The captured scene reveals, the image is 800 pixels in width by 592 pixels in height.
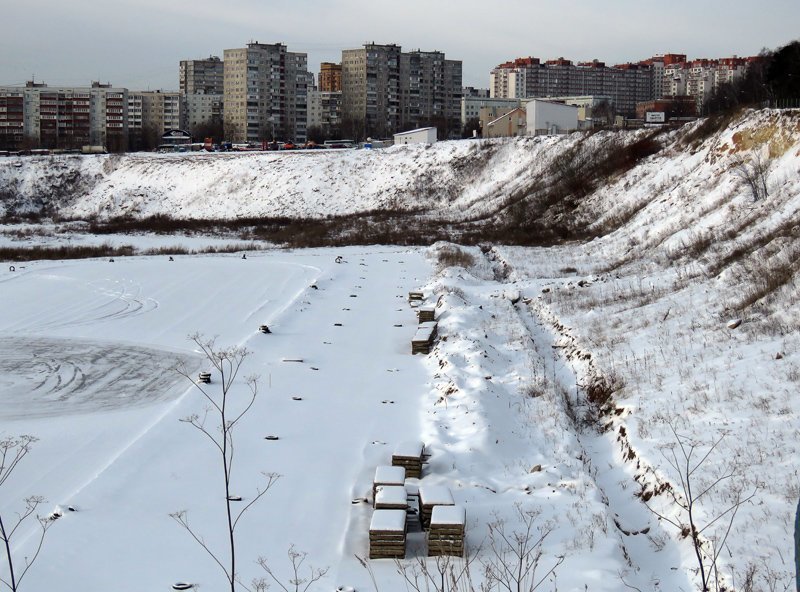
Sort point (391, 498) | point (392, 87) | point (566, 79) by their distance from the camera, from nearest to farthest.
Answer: point (391, 498)
point (392, 87)
point (566, 79)

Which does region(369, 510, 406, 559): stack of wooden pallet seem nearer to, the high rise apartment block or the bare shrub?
the bare shrub

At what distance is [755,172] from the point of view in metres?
28.7

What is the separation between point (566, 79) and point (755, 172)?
177537 millimetres

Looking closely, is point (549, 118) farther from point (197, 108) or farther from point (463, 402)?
point (197, 108)

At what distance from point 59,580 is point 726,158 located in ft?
106

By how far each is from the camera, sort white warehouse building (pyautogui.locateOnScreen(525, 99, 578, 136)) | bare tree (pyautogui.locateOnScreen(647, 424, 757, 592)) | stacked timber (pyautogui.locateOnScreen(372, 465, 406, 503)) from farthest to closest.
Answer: white warehouse building (pyautogui.locateOnScreen(525, 99, 578, 136)) → stacked timber (pyautogui.locateOnScreen(372, 465, 406, 503)) → bare tree (pyautogui.locateOnScreen(647, 424, 757, 592))

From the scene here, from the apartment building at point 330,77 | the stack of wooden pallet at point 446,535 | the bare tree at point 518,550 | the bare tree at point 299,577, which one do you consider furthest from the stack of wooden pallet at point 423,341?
the apartment building at point 330,77

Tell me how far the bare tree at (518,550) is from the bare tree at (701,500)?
1227 millimetres

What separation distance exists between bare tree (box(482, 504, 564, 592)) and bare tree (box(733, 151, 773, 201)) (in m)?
21.6

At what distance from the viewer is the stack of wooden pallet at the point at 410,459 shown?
10438mm

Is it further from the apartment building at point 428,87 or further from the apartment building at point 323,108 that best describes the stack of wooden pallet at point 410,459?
the apartment building at point 323,108

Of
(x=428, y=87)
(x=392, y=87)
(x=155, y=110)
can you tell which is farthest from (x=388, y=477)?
(x=155, y=110)

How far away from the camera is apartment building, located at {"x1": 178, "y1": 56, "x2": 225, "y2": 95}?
7200 inches

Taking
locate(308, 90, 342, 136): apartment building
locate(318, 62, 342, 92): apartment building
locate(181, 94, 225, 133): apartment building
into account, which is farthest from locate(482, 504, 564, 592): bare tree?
locate(318, 62, 342, 92): apartment building
